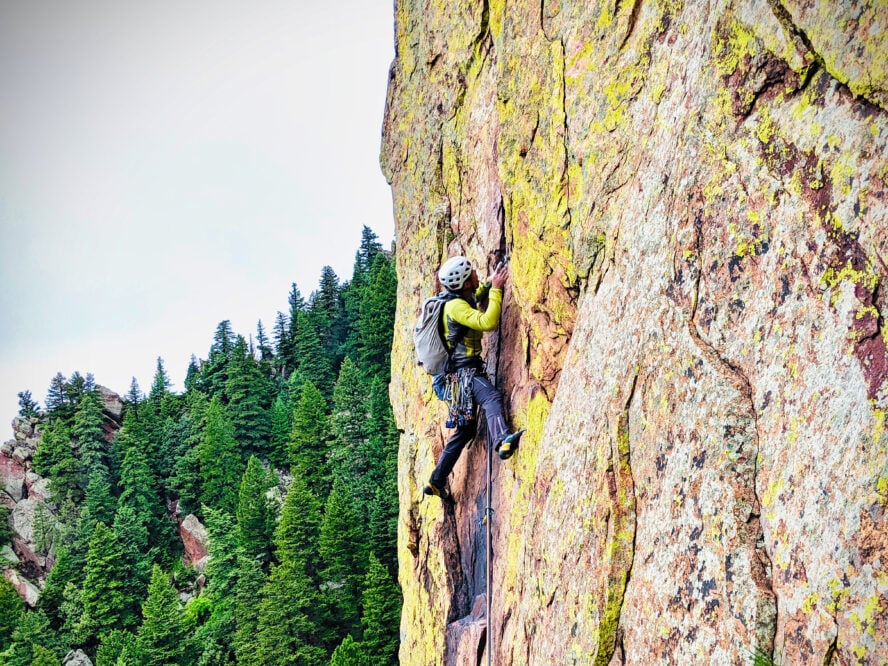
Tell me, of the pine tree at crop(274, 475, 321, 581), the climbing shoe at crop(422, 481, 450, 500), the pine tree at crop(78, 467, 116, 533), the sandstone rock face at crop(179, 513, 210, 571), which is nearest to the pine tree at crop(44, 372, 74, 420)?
the pine tree at crop(78, 467, 116, 533)

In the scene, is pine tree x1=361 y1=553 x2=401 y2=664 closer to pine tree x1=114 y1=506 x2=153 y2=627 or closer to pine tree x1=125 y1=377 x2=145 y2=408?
pine tree x1=114 y1=506 x2=153 y2=627

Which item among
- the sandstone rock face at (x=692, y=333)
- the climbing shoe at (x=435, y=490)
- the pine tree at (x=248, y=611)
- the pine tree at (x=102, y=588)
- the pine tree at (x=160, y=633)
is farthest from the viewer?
the pine tree at (x=102, y=588)

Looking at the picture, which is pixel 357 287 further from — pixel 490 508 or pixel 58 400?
pixel 490 508

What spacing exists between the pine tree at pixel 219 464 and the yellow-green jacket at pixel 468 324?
6061 cm

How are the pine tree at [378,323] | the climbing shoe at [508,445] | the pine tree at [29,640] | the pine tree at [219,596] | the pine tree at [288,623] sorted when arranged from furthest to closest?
1. the pine tree at [378,323]
2. the pine tree at [29,640]
3. the pine tree at [219,596]
4. the pine tree at [288,623]
5. the climbing shoe at [508,445]

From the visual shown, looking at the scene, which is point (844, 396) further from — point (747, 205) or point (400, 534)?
point (400, 534)

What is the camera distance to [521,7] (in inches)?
401

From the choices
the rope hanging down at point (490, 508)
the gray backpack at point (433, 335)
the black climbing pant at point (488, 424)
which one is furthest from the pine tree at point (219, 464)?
the gray backpack at point (433, 335)

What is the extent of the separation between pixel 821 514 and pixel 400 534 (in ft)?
35.5

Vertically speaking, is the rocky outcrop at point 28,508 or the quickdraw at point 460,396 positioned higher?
the rocky outcrop at point 28,508

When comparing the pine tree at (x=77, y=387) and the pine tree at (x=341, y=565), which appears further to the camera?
the pine tree at (x=77, y=387)

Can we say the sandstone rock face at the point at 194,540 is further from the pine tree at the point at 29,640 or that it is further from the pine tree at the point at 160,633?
the pine tree at the point at 160,633

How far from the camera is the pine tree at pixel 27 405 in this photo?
86.1 metres

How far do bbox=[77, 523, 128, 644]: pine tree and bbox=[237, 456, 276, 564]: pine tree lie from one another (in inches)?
436
